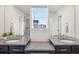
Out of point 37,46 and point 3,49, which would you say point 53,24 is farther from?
point 3,49

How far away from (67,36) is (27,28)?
1.65ft

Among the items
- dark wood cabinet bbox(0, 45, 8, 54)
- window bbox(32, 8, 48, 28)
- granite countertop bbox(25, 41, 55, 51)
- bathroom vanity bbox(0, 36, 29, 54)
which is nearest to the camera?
dark wood cabinet bbox(0, 45, 8, 54)

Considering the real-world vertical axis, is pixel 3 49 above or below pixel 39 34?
below

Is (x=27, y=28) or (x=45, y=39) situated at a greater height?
(x=27, y=28)

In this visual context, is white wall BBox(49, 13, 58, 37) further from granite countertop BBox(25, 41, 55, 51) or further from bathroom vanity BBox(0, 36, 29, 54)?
bathroom vanity BBox(0, 36, 29, 54)

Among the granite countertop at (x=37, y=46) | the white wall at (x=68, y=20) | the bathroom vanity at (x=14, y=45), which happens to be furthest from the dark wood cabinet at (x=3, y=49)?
the white wall at (x=68, y=20)

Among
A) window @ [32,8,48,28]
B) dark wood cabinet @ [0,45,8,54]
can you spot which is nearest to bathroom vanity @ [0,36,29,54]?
dark wood cabinet @ [0,45,8,54]

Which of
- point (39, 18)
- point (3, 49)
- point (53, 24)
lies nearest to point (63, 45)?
point (53, 24)

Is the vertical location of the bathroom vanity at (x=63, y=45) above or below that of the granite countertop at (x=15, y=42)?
below

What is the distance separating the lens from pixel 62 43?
1.10 meters

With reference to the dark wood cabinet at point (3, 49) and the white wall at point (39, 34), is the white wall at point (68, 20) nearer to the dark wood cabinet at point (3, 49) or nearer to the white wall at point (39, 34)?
the white wall at point (39, 34)
